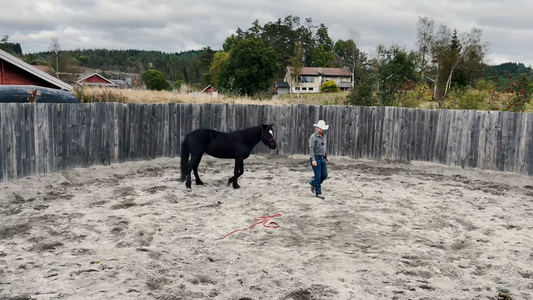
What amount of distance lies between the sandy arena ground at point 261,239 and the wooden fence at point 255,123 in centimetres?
90

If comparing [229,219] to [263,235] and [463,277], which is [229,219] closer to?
[263,235]

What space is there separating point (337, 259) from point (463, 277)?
5.14 ft

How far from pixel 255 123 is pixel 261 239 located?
8.07 meters

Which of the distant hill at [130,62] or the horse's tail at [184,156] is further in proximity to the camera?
the distant hill at [130,62]

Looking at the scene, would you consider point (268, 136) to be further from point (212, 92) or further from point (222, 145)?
point (212, 92)

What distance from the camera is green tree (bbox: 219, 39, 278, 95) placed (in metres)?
45.7

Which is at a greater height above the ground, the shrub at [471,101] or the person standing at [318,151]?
the shrub at [471,101]

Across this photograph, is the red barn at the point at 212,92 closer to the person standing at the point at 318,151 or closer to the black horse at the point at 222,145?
the black horse at the point at 222,145

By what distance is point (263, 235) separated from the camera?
6590 mm

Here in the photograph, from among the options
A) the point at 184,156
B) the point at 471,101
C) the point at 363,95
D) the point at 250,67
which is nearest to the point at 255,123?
the point at 184,156

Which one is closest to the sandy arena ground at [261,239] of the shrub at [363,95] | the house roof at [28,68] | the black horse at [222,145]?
the black horse at [222,145]

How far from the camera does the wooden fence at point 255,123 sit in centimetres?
977

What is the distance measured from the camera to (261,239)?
6414 millimetres

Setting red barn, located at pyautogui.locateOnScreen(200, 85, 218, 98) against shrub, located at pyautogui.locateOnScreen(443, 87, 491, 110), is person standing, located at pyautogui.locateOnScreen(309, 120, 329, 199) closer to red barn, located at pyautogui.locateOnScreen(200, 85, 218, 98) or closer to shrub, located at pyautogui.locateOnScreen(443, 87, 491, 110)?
shrub, located at pyautogui.locateOnScreen(443, 87, 491, 110)
